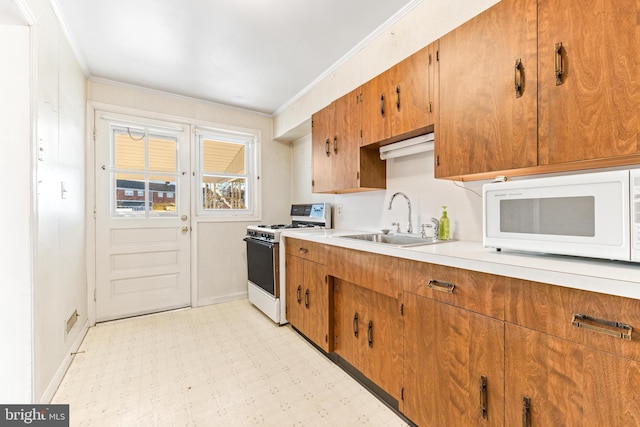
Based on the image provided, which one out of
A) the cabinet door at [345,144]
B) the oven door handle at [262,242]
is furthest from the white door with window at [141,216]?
the cabinet door at [345,144]

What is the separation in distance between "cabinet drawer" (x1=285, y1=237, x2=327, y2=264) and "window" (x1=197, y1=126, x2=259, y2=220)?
1.31 metres

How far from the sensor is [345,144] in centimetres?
233

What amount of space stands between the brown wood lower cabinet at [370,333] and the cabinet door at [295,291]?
452 millimetres

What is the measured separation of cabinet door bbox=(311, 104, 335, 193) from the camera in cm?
253

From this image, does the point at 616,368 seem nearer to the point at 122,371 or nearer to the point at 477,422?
the point at 477,422

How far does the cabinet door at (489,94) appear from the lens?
1.18 metres

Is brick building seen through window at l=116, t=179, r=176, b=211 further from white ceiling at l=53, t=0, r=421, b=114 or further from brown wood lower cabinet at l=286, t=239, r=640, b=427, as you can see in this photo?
brown wood lower cabinet at l=286, t=239, r=640, b=427

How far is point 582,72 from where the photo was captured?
103 centimetres

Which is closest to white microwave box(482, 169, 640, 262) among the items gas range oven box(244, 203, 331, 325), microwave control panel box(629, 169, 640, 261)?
microwave control panel box(629, 169, 640, 261)

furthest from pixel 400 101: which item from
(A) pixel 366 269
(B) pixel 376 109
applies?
A: (A) pixel 366 269

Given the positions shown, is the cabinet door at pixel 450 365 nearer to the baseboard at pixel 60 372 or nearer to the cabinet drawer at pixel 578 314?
the cabinet drawer at pixel 578 314

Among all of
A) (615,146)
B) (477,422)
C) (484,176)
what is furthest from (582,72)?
(477,422)

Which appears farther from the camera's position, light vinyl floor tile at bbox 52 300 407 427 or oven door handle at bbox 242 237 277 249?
oven door handle at bbox 242 237 277 249

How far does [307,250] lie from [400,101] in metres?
1.33
